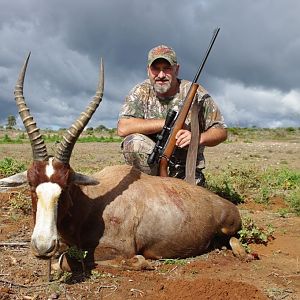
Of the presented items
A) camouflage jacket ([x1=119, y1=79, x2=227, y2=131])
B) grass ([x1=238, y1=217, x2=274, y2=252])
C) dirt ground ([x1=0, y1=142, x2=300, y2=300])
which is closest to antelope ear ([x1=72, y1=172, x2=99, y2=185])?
dirt ground ([x1=0, y1=142, x2=300, y2=300])

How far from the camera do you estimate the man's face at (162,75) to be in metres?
8.44

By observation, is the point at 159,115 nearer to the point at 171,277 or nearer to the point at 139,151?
the point at 139,151

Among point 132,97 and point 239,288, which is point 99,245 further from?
point 132,97

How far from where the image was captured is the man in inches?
320

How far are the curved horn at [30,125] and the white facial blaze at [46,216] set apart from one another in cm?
43

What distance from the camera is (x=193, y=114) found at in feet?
26.6

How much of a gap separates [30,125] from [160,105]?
376cm

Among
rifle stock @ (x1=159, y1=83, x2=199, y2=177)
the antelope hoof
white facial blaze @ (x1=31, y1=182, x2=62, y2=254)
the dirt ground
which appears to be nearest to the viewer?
white facial blaze @ (x1=31, y1=182, x2=62, y2=254)

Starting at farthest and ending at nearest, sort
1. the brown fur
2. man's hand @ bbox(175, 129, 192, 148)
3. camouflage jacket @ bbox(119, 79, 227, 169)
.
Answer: camouflage jacket @ bbox(119, 79, 227, 169)
man's hand @ bbox(175, 129, 192, 148)
the brown fur

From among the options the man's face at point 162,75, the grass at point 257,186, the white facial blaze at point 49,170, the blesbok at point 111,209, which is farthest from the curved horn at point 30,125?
the grass at point 257,186

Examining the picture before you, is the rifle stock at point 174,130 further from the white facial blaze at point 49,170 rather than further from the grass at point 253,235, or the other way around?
the white facial blaze at point 49,170

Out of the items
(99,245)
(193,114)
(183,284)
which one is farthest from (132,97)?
(183,284)

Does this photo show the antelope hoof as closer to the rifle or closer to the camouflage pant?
the rifle

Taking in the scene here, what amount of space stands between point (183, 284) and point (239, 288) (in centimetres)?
52
